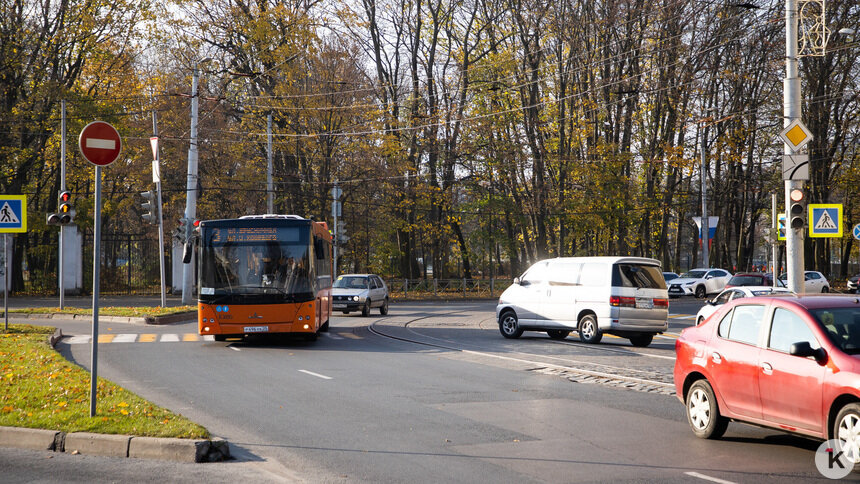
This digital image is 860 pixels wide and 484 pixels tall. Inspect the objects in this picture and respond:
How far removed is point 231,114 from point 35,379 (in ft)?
117

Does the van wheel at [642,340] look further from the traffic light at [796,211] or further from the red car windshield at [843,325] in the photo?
the red car windshield at [843,325]

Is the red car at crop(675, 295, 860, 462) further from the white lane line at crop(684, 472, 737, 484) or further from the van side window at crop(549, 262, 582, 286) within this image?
the van side window at crop(549, 262, 582, 286)

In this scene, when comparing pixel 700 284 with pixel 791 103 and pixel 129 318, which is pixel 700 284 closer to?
pixel 129 318

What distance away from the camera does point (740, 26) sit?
43.8 m

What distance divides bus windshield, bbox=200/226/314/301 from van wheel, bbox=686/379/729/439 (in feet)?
39.2

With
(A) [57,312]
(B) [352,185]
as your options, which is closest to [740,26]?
(B) [352,185]

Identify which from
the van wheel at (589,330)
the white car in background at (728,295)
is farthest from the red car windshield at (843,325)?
the white car in background at (728,295)

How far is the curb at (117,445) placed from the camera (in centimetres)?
730

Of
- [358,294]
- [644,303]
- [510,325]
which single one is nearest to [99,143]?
[644,303]

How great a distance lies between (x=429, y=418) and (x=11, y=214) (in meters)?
Answer: 14.5

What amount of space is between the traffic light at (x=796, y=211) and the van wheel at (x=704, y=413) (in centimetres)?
853

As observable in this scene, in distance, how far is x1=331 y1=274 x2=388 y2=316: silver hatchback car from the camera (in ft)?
106

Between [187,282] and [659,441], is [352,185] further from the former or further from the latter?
[659,441]

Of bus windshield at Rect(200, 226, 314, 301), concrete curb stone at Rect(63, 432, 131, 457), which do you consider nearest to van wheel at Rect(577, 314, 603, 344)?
bus windshield at Rect(200, 226, 314, 301)
